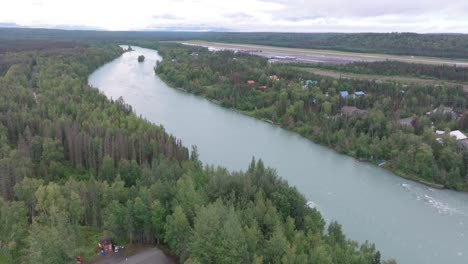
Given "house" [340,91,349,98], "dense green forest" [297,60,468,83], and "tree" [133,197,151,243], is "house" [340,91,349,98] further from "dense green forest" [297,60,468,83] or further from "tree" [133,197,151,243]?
"tree" [133,197,151,243]

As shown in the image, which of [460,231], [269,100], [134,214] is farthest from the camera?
[269,100]

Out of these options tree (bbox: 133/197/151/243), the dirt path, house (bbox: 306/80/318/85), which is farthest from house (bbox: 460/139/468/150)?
tree (bbox: 133/197/151/243)

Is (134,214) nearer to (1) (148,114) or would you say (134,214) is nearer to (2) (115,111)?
(2) (115,111)

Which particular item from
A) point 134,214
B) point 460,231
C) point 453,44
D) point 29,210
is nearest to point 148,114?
point 29,210

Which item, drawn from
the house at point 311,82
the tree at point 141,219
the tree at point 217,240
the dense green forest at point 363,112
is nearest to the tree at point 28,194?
the tree at point 141,219

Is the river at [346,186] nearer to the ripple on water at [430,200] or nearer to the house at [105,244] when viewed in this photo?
the ripple on water at [430,200]

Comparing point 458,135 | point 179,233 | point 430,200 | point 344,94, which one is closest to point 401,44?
point 344,94
